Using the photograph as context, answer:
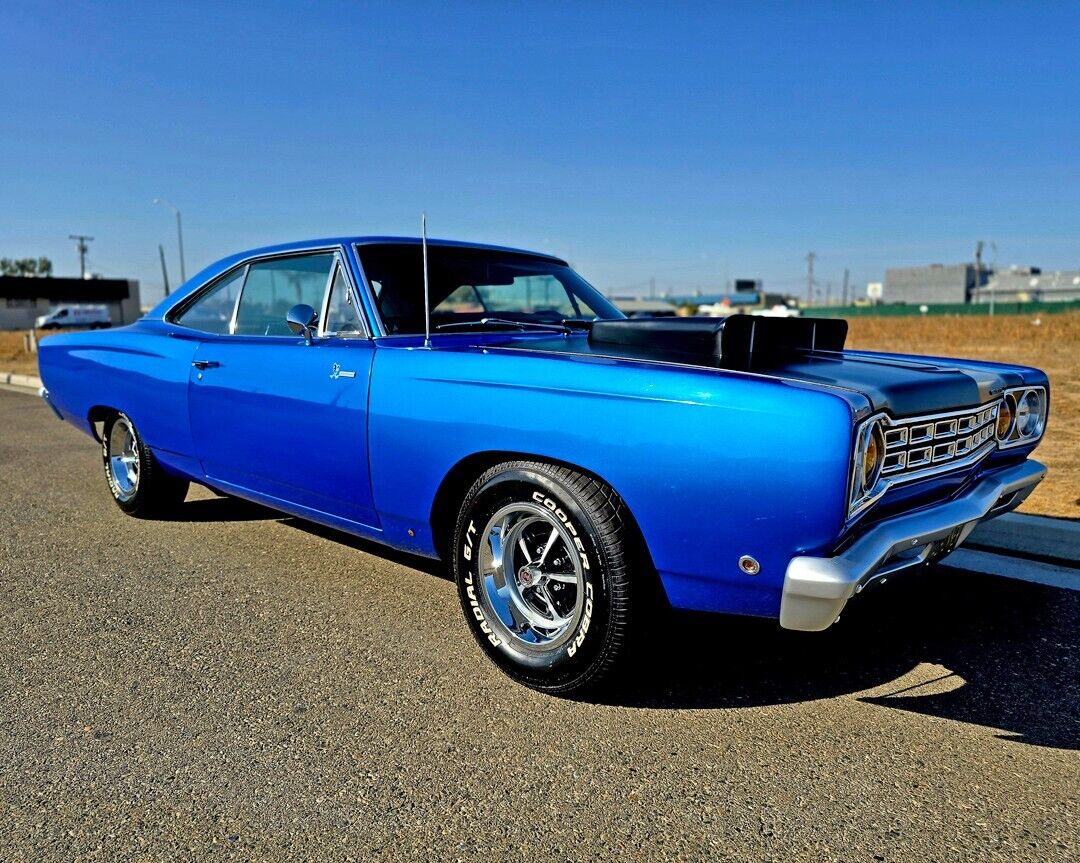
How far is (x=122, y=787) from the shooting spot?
2.22 m

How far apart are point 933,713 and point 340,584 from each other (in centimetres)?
234

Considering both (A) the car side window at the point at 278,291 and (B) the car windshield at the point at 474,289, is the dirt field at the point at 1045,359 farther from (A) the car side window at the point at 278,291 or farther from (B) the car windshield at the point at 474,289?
(A) the car side window at the point at 278,291

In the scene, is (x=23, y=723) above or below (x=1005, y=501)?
below

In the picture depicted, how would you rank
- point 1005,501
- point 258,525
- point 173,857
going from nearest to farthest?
point 173,857 → point 1005,501 → point 258,525

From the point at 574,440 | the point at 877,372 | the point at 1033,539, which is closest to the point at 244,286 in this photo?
the point at 574,440

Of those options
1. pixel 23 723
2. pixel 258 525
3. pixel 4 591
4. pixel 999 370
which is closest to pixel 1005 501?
pixel 999 370

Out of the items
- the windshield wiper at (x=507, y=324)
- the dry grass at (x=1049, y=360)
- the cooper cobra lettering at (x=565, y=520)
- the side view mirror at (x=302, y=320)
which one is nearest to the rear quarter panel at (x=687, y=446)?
the cooper cobra lettering at (x=565, y=520)

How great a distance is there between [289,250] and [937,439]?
283 centimetres

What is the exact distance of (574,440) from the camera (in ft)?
8.44

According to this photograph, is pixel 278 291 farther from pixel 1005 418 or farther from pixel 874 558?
pixel 1005 418

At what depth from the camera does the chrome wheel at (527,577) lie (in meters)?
2.81

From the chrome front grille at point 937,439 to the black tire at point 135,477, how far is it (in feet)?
11.8

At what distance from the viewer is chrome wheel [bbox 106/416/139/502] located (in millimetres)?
4902

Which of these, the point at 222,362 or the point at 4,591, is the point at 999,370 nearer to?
the point at 222,362
